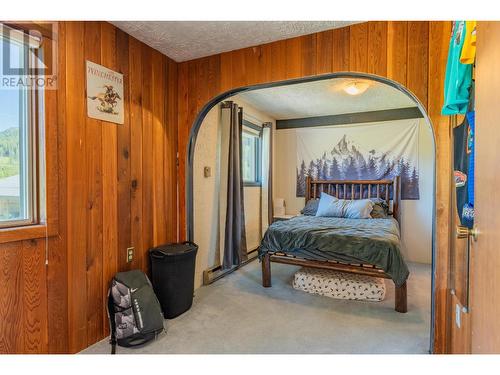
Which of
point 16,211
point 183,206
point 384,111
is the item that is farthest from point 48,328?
point 384,111

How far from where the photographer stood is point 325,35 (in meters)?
2.09

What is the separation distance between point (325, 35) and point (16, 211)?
7.94 ft

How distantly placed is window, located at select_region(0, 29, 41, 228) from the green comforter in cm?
217

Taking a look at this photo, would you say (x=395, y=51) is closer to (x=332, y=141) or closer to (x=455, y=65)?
(x=455, y=65)

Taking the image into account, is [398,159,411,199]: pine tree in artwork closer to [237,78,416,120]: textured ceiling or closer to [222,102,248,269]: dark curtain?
[237,78,416,120]: textured ceiling

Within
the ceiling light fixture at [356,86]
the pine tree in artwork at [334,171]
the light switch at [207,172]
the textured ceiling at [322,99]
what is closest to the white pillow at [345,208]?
the pine tree in artwork at [334,171]

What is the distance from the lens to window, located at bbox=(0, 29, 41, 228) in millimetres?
1584

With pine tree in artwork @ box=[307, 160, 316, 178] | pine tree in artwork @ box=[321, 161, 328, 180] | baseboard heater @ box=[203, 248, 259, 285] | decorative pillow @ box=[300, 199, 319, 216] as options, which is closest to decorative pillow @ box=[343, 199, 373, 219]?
decorative pillow @ box=[300, 199, 319, 216]

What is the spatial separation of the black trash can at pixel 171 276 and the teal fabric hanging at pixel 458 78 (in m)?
2.12

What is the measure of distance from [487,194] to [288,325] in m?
1.79

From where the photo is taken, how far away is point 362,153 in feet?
14.1

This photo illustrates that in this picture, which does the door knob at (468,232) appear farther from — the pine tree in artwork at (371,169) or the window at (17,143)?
the pine tree in artwork at (371,169)

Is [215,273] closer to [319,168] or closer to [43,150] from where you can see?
[43,150]
